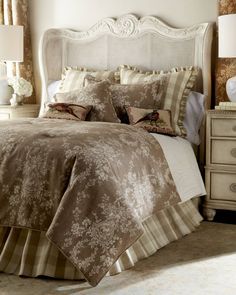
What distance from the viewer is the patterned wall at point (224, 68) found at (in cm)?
397

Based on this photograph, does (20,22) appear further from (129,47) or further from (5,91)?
(129,47)

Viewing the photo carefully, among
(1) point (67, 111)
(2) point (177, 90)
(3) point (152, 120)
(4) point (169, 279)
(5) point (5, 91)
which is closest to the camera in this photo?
(4) point (169, 279)

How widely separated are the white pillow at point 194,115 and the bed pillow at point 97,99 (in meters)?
0.57

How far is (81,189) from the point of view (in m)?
2.50

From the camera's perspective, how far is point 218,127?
366 centimetres

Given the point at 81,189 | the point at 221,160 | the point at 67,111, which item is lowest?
the point at 221,160

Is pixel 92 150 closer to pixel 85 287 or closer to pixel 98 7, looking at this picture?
pixel 85 287

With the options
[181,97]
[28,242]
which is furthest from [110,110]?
[28,242]

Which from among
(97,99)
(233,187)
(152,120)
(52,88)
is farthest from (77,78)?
(233,187)

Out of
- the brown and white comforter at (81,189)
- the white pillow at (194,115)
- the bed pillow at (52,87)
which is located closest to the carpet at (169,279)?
the brown and white comforter at (81,189)

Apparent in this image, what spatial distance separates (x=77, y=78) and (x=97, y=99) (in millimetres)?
677

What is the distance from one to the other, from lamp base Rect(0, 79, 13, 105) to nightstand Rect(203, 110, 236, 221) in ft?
6.25

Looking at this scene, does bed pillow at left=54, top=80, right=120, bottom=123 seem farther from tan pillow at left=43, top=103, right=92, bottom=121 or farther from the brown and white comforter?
the brown and white comforter

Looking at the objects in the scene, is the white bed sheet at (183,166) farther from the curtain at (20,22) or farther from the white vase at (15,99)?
the curtain at (20,22)
